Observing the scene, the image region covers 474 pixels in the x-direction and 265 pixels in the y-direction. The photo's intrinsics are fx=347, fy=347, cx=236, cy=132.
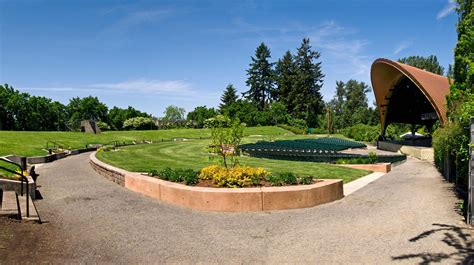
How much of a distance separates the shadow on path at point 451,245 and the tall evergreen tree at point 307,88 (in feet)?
258

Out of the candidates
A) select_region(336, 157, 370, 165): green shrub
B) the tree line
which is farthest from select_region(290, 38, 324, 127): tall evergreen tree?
select_region(336, 157, 370, 165): green shrub

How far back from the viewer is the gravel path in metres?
6.14

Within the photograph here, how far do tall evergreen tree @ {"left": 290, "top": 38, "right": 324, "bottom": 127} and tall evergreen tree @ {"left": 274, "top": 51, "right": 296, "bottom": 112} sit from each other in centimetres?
161

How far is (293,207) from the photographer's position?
9.63 metres

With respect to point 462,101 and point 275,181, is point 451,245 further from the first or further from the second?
point 462,101

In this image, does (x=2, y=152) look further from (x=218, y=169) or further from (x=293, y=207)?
(x=293, y=207)

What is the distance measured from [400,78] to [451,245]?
3258cm

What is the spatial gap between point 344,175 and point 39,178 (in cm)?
1371

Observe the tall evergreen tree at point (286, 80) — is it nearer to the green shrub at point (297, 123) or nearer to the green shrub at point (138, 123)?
the green shrub at point (297, 123)

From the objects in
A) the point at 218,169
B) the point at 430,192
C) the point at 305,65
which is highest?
the point at 305,65

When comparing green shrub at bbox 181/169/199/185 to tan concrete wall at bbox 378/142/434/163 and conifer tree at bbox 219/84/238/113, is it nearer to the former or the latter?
tan concrete wall at bbox 378/142/434/163

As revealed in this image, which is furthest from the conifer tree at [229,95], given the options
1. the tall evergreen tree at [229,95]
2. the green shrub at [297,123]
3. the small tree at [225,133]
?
the small tree at [225,133]

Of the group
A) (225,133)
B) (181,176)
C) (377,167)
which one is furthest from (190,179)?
(377,167)

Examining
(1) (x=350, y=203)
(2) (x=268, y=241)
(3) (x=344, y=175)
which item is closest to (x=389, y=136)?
(3) (x=344, y=175)
